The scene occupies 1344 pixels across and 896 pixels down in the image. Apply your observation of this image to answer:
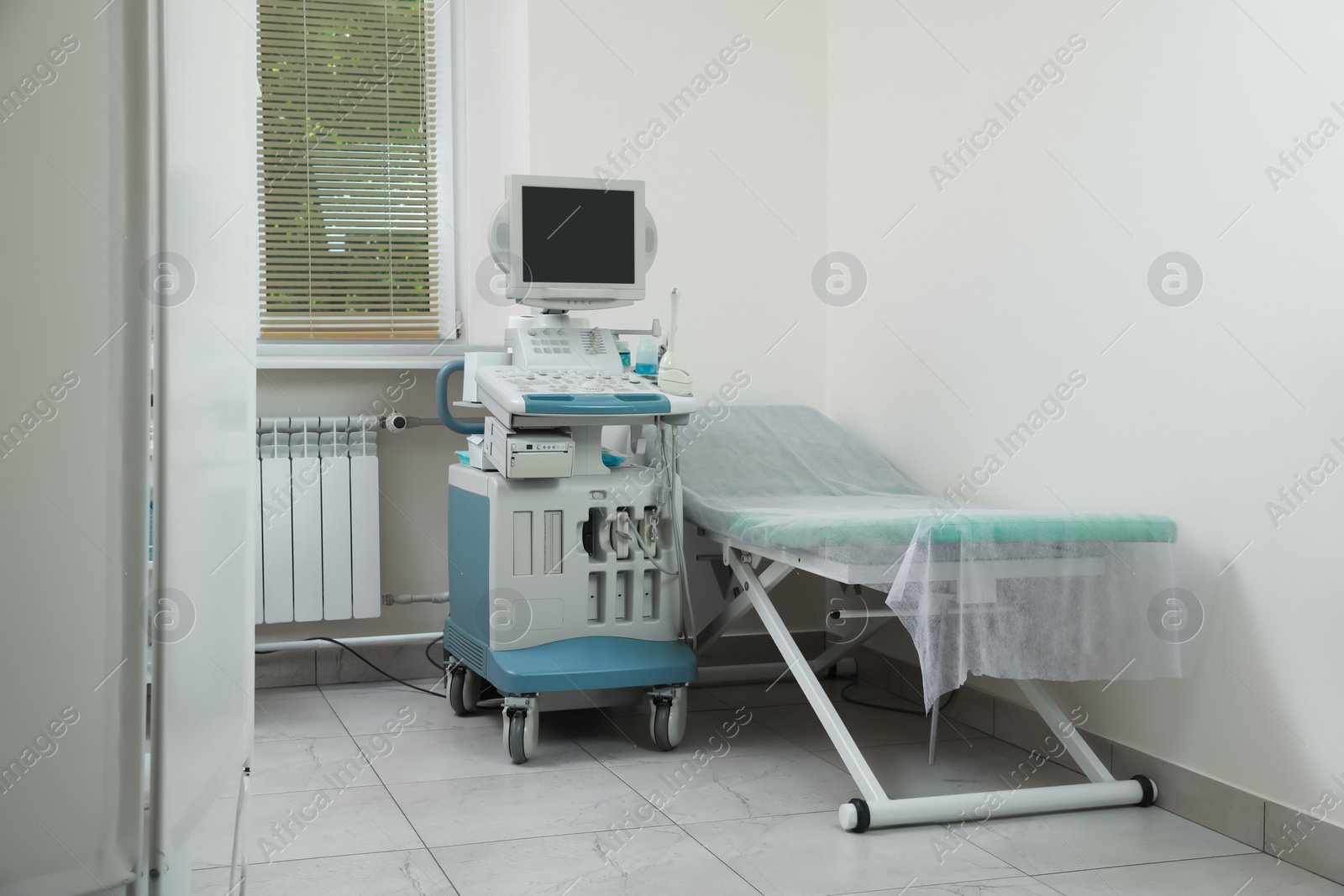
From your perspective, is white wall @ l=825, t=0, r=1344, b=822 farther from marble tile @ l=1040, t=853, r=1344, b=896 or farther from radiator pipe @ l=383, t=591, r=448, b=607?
radiator pipe @ l=383, t=591, r=448, b=607

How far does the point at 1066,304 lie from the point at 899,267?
0.82 m

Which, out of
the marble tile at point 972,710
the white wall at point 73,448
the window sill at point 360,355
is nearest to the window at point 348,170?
the window sill at point 360,355

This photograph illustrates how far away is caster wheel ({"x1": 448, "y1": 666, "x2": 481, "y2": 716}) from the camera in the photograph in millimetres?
3062

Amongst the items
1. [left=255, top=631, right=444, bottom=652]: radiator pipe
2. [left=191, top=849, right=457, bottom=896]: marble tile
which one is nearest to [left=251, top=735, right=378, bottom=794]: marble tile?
[left=191, top=849, right=457, bottom=896]: marble tile

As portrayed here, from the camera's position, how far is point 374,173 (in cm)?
363

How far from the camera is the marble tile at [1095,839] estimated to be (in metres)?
2.01

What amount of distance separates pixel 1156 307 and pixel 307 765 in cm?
219

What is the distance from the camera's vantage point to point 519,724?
8.58 ft

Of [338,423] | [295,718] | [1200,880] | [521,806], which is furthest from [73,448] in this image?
[338,423]

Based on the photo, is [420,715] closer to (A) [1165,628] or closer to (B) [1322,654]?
(A) [1165,628]

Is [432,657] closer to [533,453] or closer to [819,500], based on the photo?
[533,453]

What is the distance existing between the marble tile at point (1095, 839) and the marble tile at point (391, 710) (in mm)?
1447

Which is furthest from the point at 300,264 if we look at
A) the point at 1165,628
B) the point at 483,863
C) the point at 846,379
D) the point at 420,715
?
the point at 1165,628

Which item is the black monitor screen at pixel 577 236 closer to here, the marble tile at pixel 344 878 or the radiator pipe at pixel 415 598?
the radiator pipe at pixel 415 598
